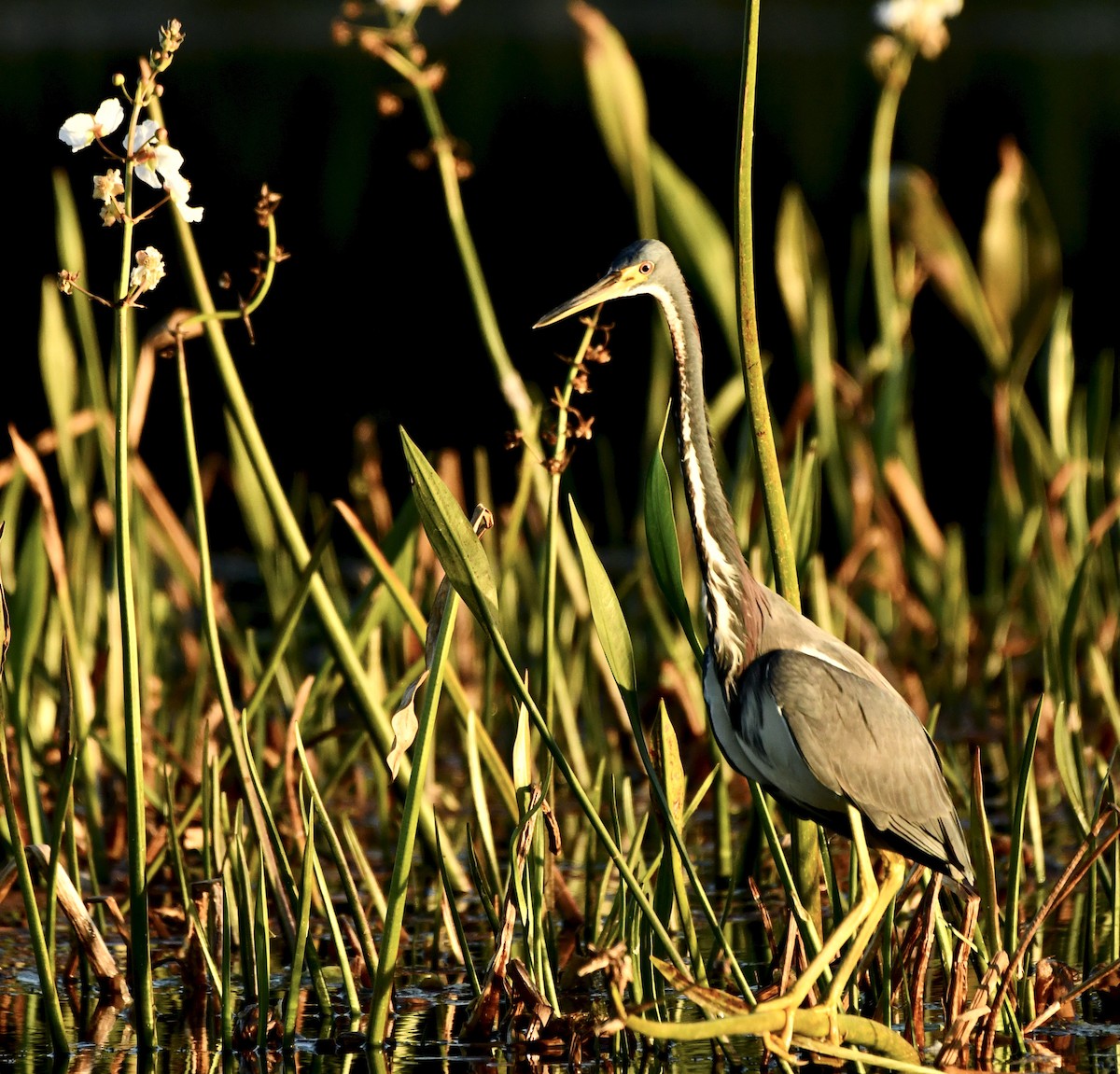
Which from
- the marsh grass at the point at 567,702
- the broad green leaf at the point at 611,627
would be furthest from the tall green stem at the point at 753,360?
the broad green leaf at the point at 611,627

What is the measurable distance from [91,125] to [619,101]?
2.05 meters

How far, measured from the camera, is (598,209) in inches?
630

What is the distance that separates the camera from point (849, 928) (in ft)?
9.12

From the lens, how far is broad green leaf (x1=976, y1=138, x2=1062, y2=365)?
5391mm

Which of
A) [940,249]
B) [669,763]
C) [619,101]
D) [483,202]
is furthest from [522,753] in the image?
[483,202]

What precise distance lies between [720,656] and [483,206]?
13.6 metres

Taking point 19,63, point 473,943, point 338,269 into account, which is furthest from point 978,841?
point 19,63

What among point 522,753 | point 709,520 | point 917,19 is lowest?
point 522,753

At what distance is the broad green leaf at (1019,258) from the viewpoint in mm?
5391

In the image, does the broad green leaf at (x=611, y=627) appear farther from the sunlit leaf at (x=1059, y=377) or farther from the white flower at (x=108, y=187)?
the sunlit leaf at (x=1059, y=377)

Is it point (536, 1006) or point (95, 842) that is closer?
point (536, 1006)

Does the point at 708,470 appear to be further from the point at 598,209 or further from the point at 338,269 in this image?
the point at 598,209

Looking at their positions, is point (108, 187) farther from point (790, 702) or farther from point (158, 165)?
point (790, 702)

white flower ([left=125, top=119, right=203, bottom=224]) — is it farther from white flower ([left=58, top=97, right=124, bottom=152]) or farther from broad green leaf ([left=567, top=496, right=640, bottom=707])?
broad green leaf ([left=567, top=496, right=640, bottom=707])
